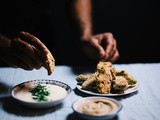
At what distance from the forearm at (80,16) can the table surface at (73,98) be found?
0.50 meters

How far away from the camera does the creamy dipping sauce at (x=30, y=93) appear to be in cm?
106

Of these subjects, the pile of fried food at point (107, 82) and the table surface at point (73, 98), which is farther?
the pile of fried food at point (107, 82)

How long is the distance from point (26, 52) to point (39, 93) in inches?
8.3

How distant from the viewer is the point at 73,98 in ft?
3.79

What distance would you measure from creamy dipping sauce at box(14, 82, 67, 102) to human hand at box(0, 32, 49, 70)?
0.09 meters

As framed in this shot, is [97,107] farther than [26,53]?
No

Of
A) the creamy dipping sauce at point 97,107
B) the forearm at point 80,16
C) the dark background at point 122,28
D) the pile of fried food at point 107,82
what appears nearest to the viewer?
the creamy dipping sauce at point 97,107

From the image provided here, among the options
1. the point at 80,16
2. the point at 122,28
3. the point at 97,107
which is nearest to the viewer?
the point at 97,107

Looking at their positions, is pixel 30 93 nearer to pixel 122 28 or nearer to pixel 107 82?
pixel 107 82

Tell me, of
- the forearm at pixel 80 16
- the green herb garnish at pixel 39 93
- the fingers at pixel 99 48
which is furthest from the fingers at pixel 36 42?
the forearm at pixel 80 16

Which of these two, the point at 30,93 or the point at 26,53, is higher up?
the point at 26,53

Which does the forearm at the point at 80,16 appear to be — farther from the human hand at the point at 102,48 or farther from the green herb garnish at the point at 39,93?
the green herb garnish at the point at 39,93

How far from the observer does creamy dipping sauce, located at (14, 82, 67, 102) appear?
3.46ft

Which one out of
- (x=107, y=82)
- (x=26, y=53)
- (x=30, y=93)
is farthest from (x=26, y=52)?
(x=107, y=82)
